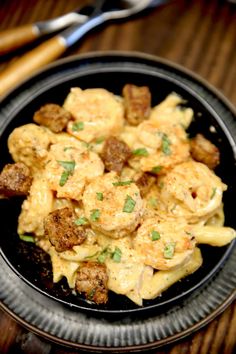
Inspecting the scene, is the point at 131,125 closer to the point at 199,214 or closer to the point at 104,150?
the point at 104,150

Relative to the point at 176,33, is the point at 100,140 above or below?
below

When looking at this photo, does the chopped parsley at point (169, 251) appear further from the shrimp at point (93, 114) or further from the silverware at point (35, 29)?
the silverware at point (35, 29)

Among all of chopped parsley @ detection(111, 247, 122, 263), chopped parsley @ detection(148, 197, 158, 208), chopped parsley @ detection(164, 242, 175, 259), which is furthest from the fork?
chopped parsley @ detection(164, 242, 175, 259)

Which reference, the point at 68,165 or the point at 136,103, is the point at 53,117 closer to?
the point at 68,165

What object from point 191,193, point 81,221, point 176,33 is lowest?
point 81,221

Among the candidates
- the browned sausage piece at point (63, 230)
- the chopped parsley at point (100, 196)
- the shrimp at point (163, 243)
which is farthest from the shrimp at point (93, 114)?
the shrimp at point (163, 243)

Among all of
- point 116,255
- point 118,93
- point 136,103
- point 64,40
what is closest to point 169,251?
point 116,255

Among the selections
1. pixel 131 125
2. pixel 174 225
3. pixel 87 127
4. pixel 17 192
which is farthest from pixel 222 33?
pixel 17 192
